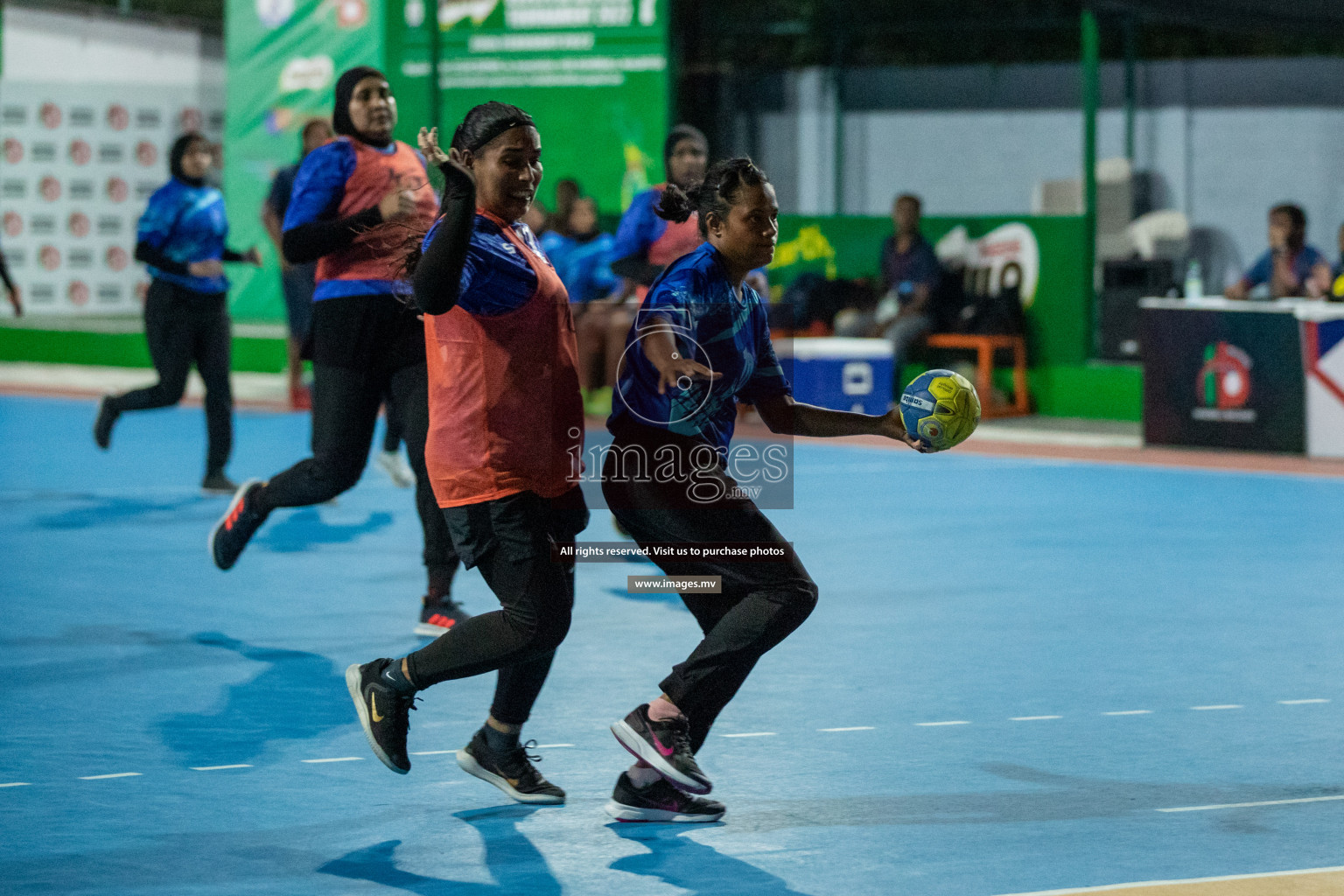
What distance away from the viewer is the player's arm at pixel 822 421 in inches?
206

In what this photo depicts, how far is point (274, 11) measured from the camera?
770 inches

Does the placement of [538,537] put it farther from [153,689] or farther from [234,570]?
[234,570]

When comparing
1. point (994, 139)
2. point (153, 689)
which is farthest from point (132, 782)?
point (994, 139)

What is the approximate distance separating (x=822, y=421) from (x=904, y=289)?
10.6m

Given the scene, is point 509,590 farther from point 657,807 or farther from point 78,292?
point 78,292

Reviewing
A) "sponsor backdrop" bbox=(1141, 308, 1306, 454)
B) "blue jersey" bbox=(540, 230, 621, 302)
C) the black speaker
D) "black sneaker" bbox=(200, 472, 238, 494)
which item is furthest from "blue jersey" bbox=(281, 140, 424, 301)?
the black speaker

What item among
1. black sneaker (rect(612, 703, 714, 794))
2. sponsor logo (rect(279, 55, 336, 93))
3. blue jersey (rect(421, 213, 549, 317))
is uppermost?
sponsor logo (rect(279, 55, 336, 93))

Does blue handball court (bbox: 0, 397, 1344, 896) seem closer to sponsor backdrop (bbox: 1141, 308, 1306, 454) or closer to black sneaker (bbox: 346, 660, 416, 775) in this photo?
black sneaker (bbox: 346, 660, 416, 775)

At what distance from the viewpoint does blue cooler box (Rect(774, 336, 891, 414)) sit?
14.8m

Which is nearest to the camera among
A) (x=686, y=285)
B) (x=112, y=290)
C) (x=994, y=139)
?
(x=686, y=285)

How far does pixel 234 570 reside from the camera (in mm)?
9008

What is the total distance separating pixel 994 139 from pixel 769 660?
17.5 m

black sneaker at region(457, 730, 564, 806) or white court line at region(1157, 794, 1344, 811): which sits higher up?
black sneaker at region(457, 730, 564, 806)

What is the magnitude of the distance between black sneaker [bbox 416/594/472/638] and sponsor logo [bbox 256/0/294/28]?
1321 centimetres
